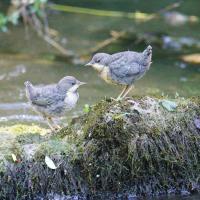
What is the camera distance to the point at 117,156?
7004 mm

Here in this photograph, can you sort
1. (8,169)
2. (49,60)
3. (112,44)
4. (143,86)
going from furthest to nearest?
(112,44) < (49,60) < (143,86) < (8,169)

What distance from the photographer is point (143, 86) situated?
11.1 meters

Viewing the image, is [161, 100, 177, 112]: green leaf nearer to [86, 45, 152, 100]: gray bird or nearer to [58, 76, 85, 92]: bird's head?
[86, 45, 152, 100]: gray bird

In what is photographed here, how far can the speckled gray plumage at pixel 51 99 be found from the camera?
7.41m

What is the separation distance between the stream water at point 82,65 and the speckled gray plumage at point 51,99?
5.35ft

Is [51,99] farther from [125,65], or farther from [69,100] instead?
[125,65]

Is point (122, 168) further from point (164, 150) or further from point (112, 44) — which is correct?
point (112, 44)

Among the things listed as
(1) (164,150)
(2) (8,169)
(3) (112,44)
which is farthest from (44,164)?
(3) (112,44)

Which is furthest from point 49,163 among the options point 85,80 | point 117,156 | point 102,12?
point 102,12

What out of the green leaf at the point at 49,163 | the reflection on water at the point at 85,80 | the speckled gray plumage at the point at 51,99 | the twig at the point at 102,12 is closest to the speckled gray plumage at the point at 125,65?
the speckled gray plumage at the point at 51,99

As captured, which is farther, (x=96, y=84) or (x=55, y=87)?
(x=96, y=84)

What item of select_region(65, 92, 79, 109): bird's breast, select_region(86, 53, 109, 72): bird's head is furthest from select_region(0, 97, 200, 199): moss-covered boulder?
select_region(86, 53, 109, 72): bird's head

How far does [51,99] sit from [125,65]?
986 millimetres

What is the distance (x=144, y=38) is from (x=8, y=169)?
7670 mm
